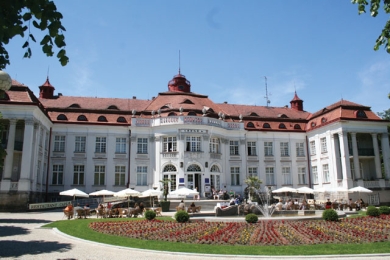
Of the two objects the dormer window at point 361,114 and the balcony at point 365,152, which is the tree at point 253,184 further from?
the dormer window at point 361,114

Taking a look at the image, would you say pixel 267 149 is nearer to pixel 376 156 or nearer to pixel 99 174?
pixel 376 156

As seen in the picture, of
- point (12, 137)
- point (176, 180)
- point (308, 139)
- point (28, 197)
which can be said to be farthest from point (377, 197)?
point (12, 137)

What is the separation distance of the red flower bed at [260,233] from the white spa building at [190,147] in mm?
20119

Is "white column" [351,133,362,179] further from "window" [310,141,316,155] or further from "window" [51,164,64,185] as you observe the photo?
"window" [51,164,64,185]

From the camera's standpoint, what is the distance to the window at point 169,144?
3731cm

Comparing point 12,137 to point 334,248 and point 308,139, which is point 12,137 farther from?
point 308,139

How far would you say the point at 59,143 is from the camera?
125ft

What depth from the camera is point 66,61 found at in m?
5.57

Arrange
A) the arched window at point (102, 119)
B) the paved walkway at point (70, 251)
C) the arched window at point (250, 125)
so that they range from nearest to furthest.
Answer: the paved walkway at point (70, 251) < the arched window at point (102, 119) < the arched window at point (250, 125)

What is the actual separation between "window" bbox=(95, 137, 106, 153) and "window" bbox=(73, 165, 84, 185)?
2.61 m

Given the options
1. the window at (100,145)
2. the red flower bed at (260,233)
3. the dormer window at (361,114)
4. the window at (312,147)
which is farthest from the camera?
the window at (312,147)

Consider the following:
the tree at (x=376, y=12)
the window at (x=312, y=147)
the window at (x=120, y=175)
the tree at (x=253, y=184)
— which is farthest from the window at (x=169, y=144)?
the tree at (x=376, y=12)

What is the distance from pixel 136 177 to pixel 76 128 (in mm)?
8967

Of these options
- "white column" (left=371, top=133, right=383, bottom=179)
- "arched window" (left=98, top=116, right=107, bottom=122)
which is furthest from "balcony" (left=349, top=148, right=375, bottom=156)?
"arched window" (left=98, top=116, right=107, bottom=122)
